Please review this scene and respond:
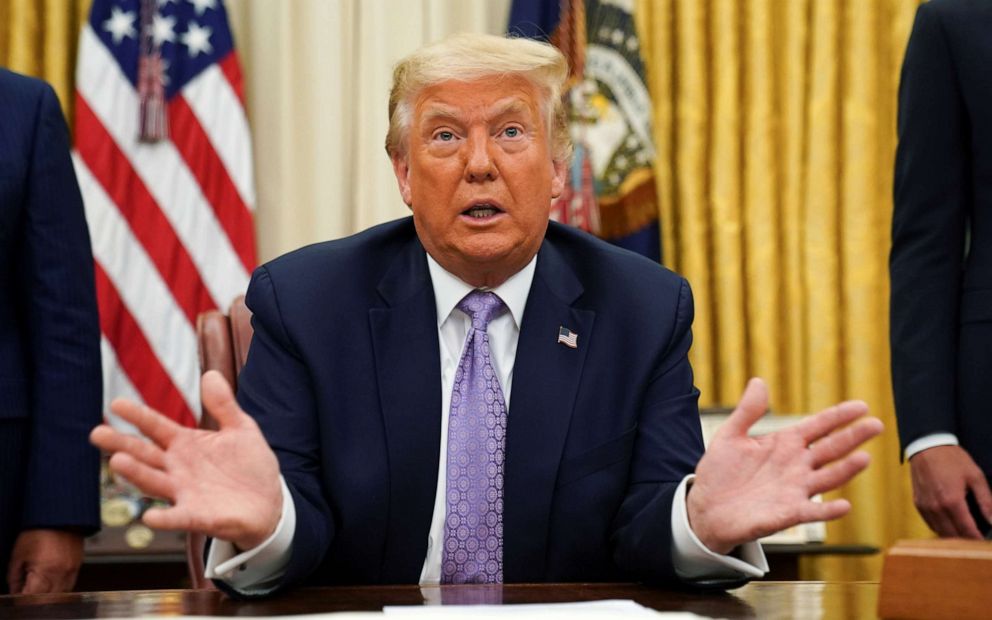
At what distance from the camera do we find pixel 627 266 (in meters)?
2.49

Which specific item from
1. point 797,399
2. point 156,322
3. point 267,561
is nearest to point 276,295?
point 267,561

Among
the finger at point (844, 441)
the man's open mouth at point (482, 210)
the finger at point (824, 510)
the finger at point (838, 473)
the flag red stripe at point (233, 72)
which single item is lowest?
the finger at point (824, 510)

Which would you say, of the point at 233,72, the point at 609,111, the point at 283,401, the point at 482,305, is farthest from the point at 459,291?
the point at 233,72

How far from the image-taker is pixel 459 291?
2391mm

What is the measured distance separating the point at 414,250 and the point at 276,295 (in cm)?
29

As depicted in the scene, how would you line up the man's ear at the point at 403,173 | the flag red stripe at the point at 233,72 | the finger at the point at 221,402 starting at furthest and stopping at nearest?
the flag red stripe at the point at 233,72, the man's ear at the point at 403,173, the finger at the point at 221,402

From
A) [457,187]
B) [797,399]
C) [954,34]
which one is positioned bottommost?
[797,399]

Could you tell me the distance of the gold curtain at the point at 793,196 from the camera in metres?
4.75

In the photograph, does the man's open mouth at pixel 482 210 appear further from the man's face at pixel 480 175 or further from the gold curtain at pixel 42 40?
the gold curtain at pixel 42 40

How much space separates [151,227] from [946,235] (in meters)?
2.93

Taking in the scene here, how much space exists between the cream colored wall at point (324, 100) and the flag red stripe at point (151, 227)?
1.16 ft

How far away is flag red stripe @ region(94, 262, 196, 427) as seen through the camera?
454 centimetres

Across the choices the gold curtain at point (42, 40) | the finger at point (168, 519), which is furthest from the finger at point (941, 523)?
the gold curtain at point (42, 40)

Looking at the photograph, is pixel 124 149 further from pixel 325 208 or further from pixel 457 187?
pixel 457 187
